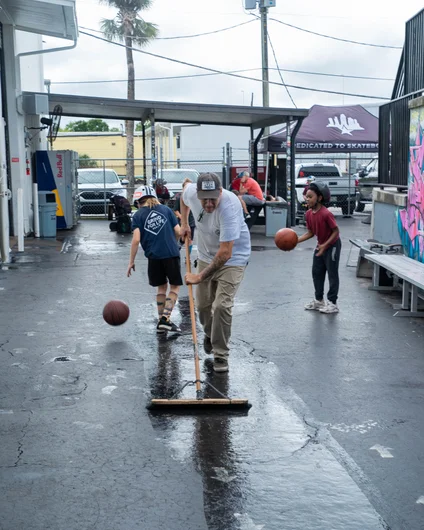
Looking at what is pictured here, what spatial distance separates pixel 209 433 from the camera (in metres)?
5.63

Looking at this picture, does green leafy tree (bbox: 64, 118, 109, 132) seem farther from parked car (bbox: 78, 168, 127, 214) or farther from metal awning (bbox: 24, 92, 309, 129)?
metal awning (bbox: 24, 92, 309, 129)

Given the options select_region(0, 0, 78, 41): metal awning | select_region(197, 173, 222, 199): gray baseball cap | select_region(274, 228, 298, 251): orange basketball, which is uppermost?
select_region(0, 0, 78, 41): metal awning

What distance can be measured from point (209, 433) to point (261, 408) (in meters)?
0.77

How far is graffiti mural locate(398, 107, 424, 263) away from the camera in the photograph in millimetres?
11461

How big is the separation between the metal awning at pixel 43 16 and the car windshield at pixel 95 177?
33.0 feet

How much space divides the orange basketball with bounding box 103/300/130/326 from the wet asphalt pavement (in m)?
0.20

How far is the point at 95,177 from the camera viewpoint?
30.3 metres

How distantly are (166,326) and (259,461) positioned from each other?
162 inches

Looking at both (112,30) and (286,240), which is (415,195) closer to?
(286,240)

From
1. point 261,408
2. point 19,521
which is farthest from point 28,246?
point 19,521

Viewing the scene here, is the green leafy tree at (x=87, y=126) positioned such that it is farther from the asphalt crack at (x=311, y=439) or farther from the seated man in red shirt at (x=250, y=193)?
the asphalt crack at (x=311, y=439)

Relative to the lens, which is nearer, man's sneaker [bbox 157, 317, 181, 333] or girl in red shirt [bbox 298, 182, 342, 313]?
man's sneaker [bbox 157, 317, 181, 333]

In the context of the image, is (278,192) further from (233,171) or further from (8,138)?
(8,138)

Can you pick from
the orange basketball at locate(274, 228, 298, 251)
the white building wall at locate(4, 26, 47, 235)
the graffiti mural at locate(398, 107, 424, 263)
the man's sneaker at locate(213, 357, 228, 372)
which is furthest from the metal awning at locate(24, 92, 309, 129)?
the man's sneaker at locate(213, 357, 228, 372)
